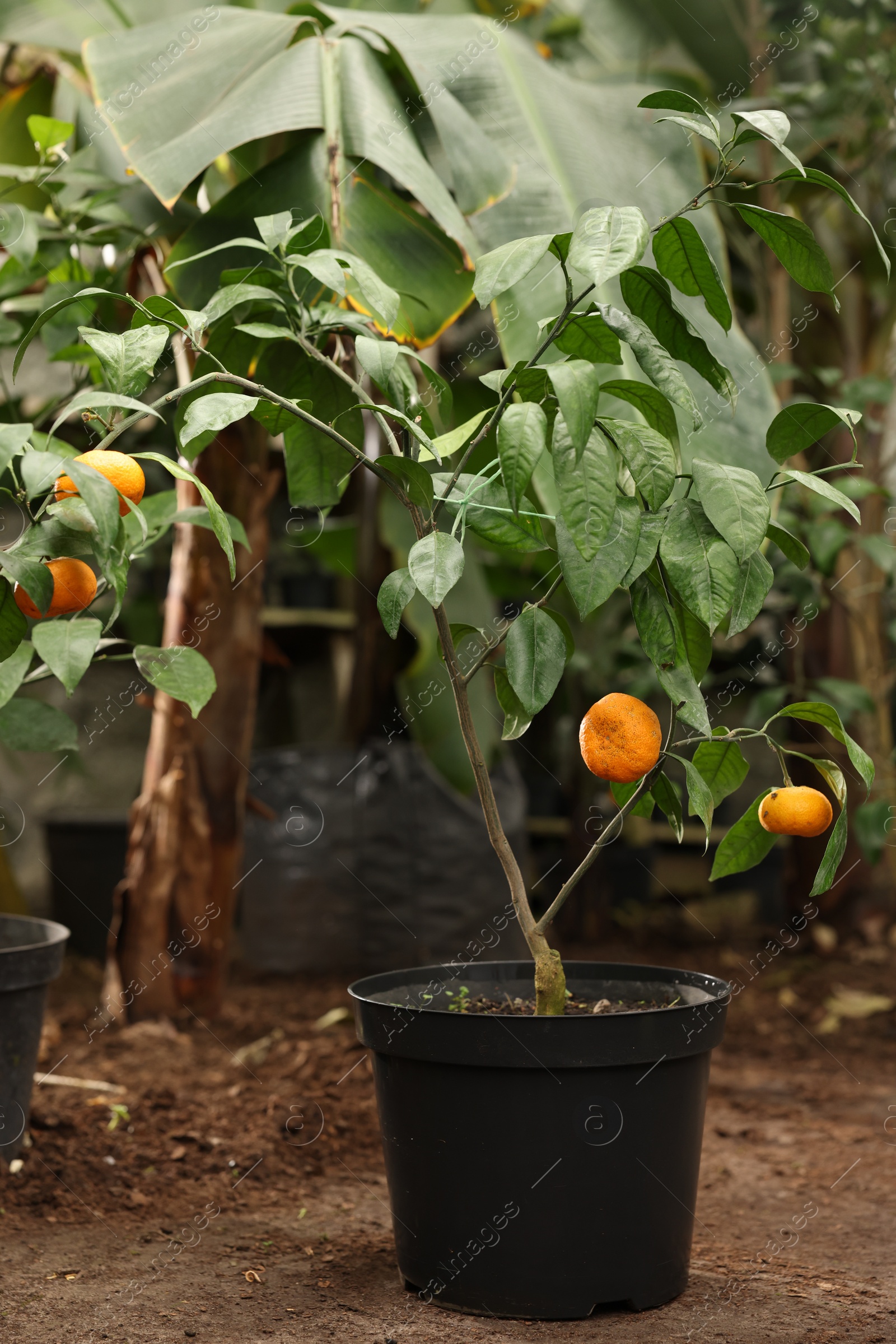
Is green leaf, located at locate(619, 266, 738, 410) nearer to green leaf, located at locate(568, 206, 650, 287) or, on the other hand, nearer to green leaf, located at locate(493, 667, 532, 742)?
green leaf, located at locate(568, 206, 650, 287)

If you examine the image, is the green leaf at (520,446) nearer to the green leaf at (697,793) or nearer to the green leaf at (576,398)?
the green leaf at (576,398)

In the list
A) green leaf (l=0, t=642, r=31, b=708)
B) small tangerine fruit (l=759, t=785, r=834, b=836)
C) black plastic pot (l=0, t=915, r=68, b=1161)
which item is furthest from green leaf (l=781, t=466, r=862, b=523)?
black plastic pot (l=0, t=915, r=68, b=1161)

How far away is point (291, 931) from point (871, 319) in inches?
70.9

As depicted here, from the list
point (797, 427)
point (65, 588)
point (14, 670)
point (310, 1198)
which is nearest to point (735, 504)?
point (797, 427)

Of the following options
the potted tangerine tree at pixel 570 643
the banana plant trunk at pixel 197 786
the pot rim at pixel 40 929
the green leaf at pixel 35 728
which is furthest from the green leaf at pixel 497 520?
the banana plant trunk at pixel 197 786

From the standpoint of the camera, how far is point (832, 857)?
0.83m

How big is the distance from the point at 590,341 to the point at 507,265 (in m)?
0.13

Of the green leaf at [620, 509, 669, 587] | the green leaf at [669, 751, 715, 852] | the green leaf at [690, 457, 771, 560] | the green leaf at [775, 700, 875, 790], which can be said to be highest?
the green leaf at [690, 457, 771, 560]

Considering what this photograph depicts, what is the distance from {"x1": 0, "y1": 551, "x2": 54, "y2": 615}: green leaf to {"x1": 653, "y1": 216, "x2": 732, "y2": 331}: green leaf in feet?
1.61

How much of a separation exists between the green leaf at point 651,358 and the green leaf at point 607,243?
0.06 meters

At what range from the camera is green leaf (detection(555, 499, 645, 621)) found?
0.75 metres

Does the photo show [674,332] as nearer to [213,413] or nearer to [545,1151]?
[213,413]

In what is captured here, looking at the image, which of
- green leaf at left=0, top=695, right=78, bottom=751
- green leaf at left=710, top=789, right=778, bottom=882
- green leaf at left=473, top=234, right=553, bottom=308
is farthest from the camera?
green leaf at left=0, top=695, right=78, bottom=751

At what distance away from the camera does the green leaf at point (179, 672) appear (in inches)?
38.2
